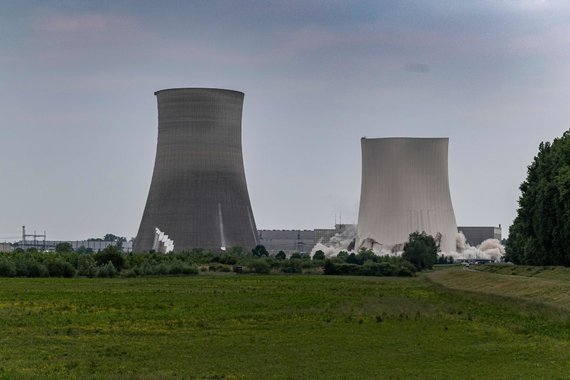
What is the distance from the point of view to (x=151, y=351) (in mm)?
16125

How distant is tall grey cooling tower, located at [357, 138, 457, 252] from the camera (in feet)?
209

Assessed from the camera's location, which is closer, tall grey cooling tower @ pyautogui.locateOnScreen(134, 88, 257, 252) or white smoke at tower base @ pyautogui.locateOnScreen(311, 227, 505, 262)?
tall grey cooling tower @ pyautogui.locateOnScreen(134, 88, 257, 252)

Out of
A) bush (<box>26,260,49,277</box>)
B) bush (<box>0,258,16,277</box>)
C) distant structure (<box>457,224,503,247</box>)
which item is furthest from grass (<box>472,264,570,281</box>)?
distant structure (<box>457,224,503,247</box>)

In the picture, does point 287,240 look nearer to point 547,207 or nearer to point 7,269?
point 7,269

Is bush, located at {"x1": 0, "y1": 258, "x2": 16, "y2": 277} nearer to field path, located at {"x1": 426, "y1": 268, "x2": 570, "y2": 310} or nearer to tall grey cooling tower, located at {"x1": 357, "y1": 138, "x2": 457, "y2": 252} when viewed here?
field path, located at {"x1": 426, "y1": 268, "x2": 570, "y2": 310}

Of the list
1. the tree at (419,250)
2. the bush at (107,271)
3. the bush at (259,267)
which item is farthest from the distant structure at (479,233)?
the bush at (107,271)

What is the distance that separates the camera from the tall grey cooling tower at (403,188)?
63.8 metres

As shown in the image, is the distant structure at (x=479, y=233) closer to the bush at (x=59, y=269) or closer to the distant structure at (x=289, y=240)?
the distant structure at (x=289, y=240)

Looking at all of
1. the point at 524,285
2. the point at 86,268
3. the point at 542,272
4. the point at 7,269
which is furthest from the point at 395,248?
the point at 524,285

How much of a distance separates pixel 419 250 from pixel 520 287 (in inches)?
1447

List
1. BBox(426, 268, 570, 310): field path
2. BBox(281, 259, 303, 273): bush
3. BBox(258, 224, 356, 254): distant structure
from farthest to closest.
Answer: BBox(258, 224, 356, 254): distant structure → BBox(281, 259, 303, 273): bush → BBox(426, 268, 570, 310): field path

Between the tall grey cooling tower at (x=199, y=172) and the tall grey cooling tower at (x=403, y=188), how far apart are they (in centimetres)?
755

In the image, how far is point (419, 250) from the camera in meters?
68.8

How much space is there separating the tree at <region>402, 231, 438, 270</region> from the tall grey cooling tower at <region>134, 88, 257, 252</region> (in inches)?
415
